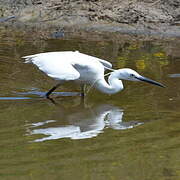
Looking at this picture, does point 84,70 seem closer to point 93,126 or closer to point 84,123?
point 84,123

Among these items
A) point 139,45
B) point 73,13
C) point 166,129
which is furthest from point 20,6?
point 166,129

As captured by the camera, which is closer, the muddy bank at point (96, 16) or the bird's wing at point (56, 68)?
the bird's wing at point (56, 68)

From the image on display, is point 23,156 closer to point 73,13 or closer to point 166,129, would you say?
point 166,129

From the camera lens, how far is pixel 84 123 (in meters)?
6.91

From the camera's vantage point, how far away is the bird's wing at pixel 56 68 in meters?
7.70

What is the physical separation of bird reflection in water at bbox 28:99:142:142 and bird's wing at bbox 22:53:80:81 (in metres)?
0.39

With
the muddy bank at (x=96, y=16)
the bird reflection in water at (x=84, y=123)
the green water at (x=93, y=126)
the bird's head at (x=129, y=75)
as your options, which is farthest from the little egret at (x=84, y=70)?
the muddy bank at (x=96, y=16)

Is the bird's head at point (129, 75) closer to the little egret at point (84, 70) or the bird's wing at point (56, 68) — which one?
the little egret at point (84, 70)

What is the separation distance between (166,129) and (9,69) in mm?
3682

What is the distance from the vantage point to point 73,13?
13258mm

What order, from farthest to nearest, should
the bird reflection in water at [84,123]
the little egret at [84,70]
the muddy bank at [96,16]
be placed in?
the muddy bank at [96,16], the little egret at [84,70], the bird reflection in water at [84,123]

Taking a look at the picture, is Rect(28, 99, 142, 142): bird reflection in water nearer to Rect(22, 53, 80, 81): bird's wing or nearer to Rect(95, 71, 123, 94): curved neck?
Rect(95, 71, 123, 94): curved neck

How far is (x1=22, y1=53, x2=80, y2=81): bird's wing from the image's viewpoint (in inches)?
303

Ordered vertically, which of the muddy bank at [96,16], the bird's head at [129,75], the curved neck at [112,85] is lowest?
the muddy bank at [96,16]
